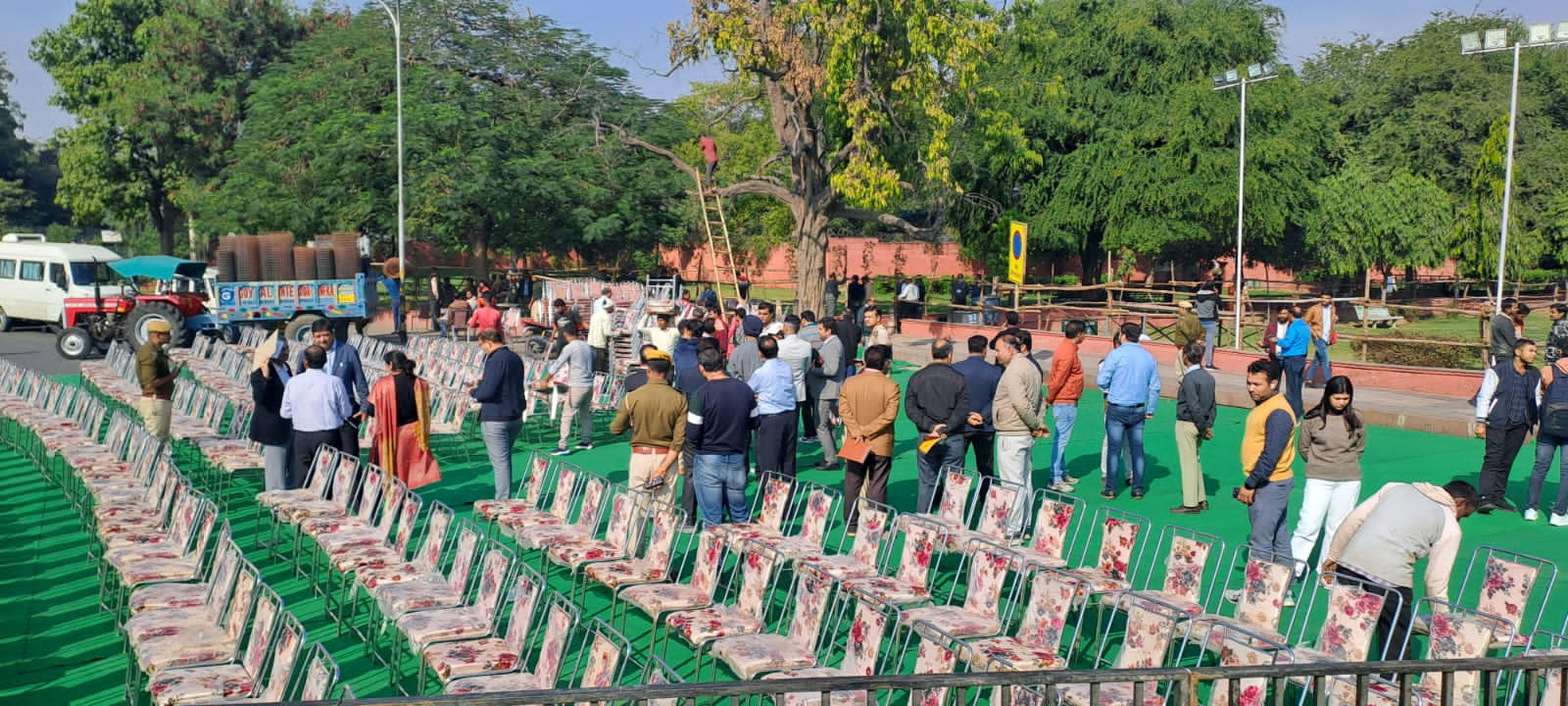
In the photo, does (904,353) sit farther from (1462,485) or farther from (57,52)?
(57,52)

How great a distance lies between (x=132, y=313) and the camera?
2342 cm

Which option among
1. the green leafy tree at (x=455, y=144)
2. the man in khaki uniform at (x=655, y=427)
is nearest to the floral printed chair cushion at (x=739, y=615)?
the man in khaki uniform at (x=655, y=427)

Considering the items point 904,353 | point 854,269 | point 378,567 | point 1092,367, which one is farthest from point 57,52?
point 378,567

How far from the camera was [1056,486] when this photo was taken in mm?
11945

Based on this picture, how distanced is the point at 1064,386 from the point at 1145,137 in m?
25.2

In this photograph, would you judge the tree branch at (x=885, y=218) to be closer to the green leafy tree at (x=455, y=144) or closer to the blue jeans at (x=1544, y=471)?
the green leafy tree at (x=455, y=144)

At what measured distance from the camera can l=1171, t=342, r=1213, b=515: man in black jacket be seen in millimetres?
10234

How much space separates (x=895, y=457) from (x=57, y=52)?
46994mm

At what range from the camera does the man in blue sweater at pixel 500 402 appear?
10.6 metres

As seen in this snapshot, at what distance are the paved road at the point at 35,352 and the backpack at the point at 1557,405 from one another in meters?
19.8

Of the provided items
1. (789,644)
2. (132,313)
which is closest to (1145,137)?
(132,313)

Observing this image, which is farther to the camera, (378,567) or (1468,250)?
(1468,250)

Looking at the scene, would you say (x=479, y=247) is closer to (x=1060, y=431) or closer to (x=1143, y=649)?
(x=1060, y=431)

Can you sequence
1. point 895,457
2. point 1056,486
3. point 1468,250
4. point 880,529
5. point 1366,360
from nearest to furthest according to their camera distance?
1. point 880,529
2. point 1056,486
3. point 895,457
4. point 1366,360
5. point 1468,250
